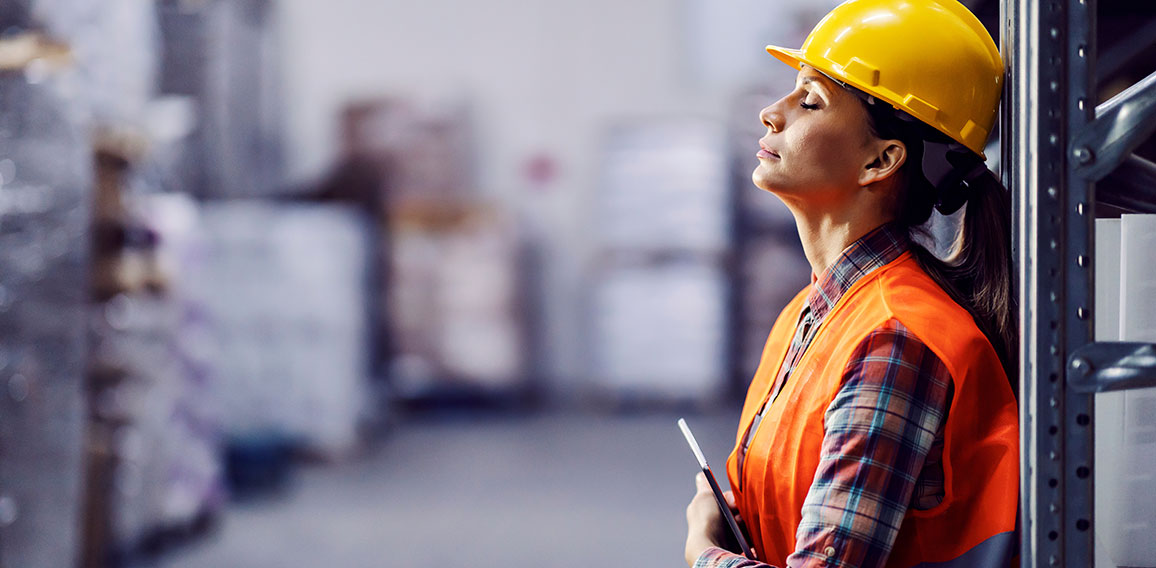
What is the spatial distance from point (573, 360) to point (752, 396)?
301 inches

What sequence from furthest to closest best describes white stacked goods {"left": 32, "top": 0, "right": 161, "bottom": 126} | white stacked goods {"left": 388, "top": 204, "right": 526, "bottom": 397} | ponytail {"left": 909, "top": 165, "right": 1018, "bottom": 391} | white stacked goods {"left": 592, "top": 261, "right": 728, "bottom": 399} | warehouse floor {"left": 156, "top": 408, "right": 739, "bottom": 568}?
white stacked goods {"left": 388, "top": 204, "right": 526, "bottom": 397} < white stacked goods {"left": 592, "top": 261, "right": 728, "bottom": 399} < warehouse floor {"left": 156, "top": 408, "right": 739, "bottom": 568} < white stacked goods {"left": 32, "top": 0, "right": 161, "bottom": 126} < ponytail {"left": 909, "top": 165, "right": 1018, "bottom": 391}

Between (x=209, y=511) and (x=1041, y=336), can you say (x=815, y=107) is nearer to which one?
(x=1041, y=336)

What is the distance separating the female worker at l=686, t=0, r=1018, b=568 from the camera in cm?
125

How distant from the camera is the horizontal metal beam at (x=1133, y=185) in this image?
135 cm

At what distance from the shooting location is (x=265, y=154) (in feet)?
26.1

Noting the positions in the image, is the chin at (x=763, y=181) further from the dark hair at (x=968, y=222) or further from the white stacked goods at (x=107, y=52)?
the white stacked goods at (x=107, y=52)

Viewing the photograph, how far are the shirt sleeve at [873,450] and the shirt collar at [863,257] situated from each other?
8.1 inches

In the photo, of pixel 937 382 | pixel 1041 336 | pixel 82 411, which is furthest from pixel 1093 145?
pixel 82 411

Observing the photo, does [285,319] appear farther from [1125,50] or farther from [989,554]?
[989,554]

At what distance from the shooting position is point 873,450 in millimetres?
1240

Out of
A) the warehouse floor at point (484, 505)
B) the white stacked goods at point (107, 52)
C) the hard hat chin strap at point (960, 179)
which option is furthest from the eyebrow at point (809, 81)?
the warehouse floor at point (484, 505)

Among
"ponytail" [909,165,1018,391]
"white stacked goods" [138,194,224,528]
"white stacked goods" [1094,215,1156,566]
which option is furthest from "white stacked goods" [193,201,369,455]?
"white stacked goods" [1094,215,1156,566]

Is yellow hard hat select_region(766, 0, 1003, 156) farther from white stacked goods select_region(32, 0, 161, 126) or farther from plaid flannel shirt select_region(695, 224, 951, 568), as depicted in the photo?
white stacked goods select_region(32, 0, 161, 126)

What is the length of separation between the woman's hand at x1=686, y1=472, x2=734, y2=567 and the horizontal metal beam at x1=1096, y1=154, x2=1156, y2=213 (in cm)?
75
